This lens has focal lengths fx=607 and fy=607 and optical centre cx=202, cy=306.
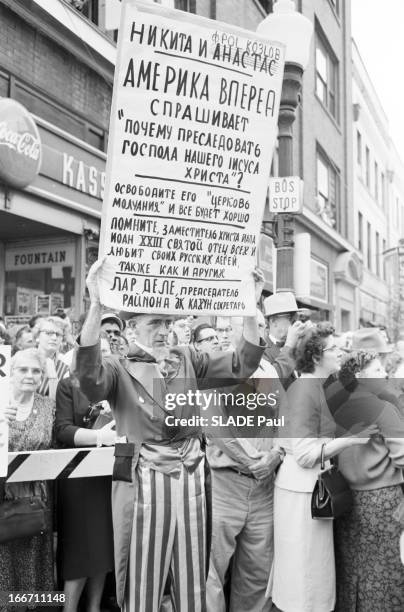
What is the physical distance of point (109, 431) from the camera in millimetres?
3754

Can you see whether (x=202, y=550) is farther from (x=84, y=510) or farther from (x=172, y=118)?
(x=172, y=118)

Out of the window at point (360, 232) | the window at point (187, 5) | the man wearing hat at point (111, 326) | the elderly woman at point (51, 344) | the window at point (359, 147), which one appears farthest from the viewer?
the window at point (360, 232)

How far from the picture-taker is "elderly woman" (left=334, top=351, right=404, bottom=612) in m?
3.30

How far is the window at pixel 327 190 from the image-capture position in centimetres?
1853

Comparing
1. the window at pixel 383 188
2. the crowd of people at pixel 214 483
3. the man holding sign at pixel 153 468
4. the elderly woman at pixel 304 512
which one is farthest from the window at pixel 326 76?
the man holding sign at pixel 153 468

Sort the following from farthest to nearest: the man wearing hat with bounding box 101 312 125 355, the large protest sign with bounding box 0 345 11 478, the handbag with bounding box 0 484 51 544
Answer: the man wearing hat with bounding box 101 312 125 355 → the handbag with bounding box 0 484 51 544 → the large protest sign with bounding box 0 345 11 478

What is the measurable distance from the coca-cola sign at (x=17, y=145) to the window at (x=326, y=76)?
13.2 meters

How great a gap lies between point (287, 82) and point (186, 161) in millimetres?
3018

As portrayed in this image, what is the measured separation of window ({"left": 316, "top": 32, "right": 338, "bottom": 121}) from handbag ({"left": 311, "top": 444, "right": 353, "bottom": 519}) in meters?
16.9

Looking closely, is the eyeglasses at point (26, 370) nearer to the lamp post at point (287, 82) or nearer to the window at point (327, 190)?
the lamp post at point (287, 82)

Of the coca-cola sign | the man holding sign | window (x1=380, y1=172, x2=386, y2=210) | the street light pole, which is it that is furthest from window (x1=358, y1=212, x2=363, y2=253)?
the man holding sign

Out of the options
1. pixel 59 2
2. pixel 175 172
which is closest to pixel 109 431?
pixel 175 172

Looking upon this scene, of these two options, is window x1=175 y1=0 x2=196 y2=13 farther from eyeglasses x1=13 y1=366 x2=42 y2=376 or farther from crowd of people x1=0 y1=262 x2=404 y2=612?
eyeglasses x1=13 y1=366 x2=42 y2=376

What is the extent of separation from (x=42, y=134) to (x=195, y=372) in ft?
18.7
